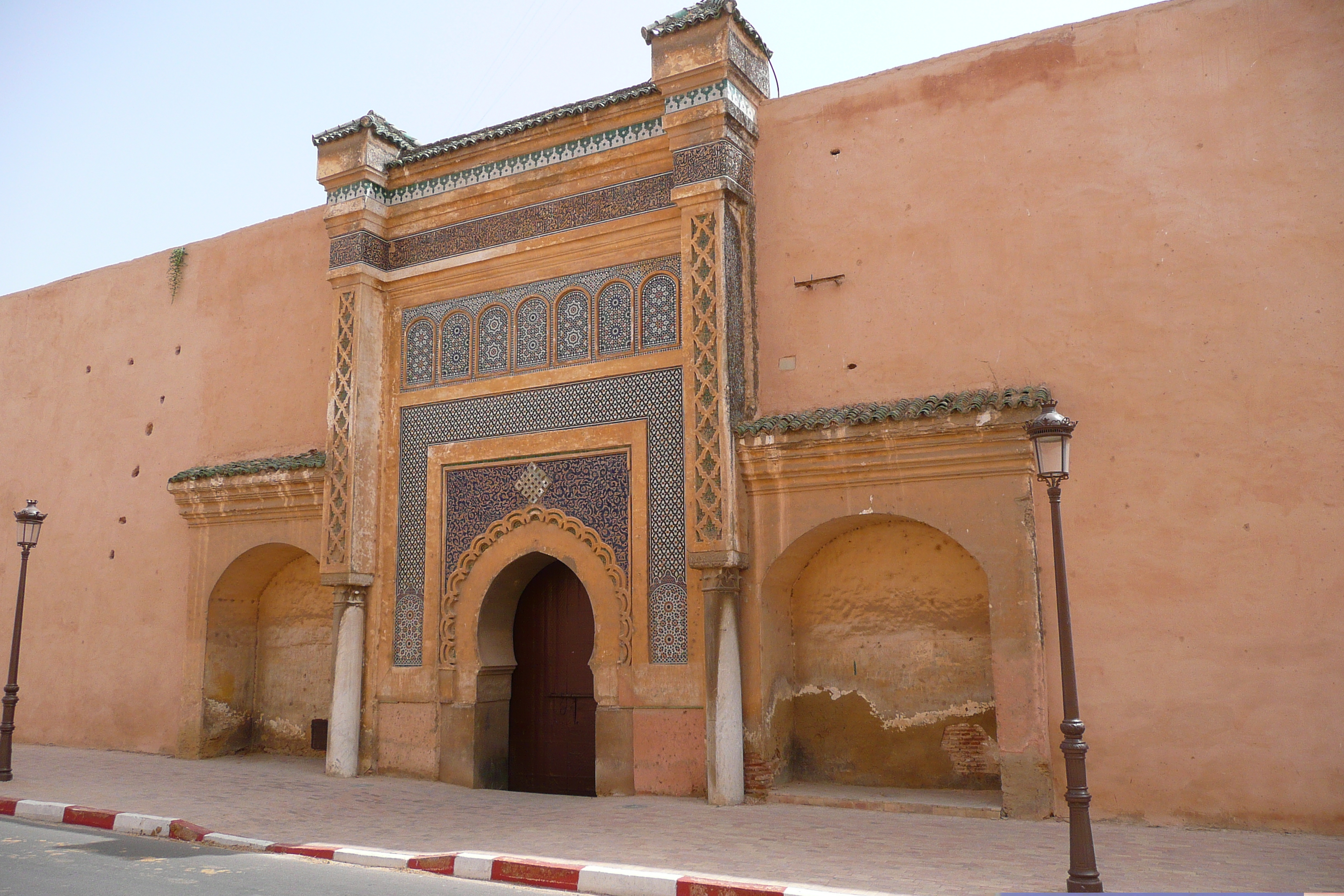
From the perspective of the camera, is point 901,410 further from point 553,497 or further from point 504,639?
point 504,639

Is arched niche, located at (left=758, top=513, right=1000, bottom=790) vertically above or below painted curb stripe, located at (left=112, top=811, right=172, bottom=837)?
above

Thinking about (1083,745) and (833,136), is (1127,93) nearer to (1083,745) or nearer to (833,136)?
(833,136)

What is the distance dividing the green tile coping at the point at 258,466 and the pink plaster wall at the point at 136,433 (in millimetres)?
207

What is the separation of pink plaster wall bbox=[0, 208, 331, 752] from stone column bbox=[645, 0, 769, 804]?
14.1ft

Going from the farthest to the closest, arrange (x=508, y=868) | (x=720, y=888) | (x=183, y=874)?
(x=508, y=868), (x=183, y=874), (x=720, y=888)

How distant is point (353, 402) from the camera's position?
1005cm

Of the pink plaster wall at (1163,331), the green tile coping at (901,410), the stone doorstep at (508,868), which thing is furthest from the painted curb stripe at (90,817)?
the pink plaster wall at (1163,331)

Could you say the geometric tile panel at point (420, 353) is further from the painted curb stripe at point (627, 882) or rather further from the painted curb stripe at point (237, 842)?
the painted curb stripe at point (627, 882)

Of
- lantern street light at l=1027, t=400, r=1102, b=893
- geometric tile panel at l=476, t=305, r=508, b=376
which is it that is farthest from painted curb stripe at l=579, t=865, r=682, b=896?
geometric tile panel at l=476, t=305, r=508, b=376

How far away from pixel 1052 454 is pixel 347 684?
680 centimetres

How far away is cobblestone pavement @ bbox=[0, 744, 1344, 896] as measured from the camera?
5.44 m

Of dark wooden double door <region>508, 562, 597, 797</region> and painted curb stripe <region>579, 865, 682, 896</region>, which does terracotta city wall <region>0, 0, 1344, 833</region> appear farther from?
painted curb stripe <region>579, 865, 682, 896</region>

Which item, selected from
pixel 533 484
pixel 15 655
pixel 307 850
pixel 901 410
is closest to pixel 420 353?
pixel 533 484

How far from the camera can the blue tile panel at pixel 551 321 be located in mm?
9039
